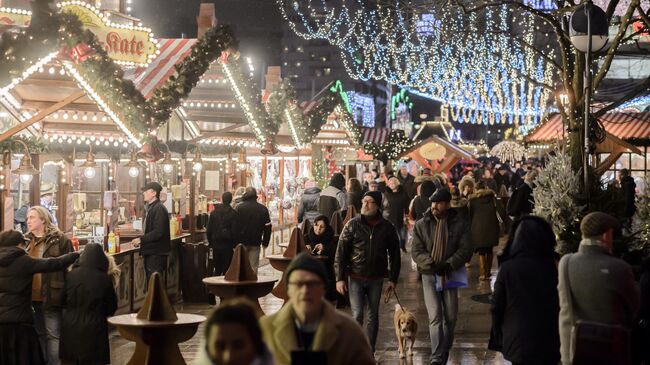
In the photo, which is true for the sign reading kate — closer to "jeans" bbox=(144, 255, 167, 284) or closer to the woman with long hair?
"jeans" bbox=(144, 255, 167, 284)

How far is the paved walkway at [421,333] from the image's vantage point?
40.9 feet

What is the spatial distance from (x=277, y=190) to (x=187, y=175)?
27.1ft

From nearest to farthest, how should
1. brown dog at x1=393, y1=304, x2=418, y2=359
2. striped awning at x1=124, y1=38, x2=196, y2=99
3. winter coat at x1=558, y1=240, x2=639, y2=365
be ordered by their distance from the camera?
winter coat at x1=558, y1=240, x2=639, y2=365
brown dog at x1=393, y1=304, x2=418, y2=359
striped awning at x1=124, y1=38, x2=196, y2=99

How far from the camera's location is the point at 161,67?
60.4 feet

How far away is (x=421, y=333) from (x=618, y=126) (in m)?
17.9

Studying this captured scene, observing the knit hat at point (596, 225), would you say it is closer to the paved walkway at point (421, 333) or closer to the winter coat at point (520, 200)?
the paved walkway at point (421, 333)

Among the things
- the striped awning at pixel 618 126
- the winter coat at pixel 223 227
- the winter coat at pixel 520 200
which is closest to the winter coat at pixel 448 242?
the winter coat at pixel 223 227

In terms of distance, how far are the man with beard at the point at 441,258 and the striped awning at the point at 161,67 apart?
728 centimetres

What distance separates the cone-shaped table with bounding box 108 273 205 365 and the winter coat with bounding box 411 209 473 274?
2894 mm

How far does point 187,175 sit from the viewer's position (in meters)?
21.3

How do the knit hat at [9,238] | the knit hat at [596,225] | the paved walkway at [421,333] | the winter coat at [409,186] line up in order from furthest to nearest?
the winter coat at [409,186], the paved walkway at [421,333], the knit hat at [9,238], the knit hat at [596,225]

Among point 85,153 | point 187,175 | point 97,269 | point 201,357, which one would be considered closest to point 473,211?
point 187,175

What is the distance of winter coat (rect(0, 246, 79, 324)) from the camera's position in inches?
402

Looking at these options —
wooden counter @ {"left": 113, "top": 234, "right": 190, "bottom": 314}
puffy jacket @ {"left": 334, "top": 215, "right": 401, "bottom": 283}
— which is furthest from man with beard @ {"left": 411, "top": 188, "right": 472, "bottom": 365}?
wooden counter @ {"left": 113, "top": 234, "right": 190, "bottom": 314}
